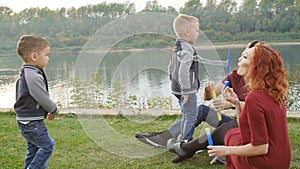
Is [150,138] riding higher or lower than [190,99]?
lower

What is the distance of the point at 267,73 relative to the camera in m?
2.18

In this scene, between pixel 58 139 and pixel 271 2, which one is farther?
pixel 271 2

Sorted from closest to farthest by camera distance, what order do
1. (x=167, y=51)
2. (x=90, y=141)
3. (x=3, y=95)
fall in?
1. (x=167, y=51)
2. (x=90, y=141)
3. (x=3, y=95)

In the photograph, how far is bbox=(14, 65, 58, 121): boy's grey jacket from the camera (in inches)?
114

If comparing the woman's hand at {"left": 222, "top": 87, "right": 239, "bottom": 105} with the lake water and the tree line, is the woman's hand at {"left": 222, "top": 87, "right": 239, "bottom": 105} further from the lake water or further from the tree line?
the tree line

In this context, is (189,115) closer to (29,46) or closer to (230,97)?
(230,97)

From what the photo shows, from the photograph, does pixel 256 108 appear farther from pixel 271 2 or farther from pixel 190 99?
pixel 271 2

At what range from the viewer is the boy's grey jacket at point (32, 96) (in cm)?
289

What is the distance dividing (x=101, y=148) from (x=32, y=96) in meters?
1.23

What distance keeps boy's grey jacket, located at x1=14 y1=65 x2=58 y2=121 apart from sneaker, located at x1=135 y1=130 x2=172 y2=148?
1.21 meters

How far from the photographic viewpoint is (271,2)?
13.9 m

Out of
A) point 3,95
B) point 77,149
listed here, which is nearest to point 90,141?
point 77,149

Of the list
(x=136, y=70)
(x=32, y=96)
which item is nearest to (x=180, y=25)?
(x=136, y=70)

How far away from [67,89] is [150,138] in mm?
4072
